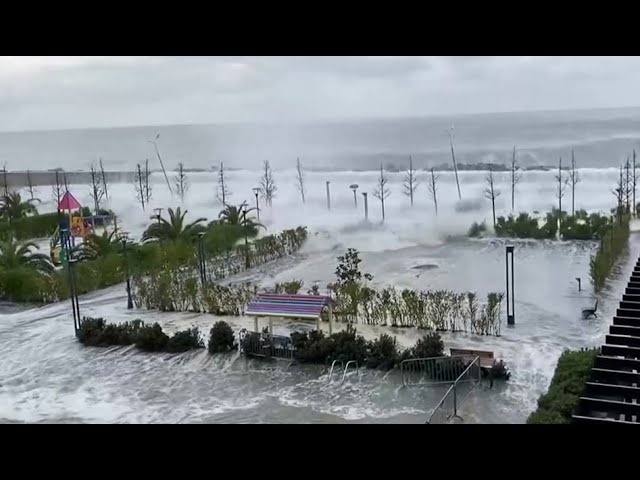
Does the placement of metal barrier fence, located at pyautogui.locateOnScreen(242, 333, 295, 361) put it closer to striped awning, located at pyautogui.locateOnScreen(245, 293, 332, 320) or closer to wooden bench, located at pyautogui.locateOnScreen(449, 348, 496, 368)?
striped awning, located at pyautogui.locateOnScreen(245, 293, 332, 320)

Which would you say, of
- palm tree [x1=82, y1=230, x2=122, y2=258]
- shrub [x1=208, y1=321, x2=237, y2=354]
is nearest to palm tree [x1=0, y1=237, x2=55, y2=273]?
palm tree [x1=82, y1=230, x2=122, y2=258]

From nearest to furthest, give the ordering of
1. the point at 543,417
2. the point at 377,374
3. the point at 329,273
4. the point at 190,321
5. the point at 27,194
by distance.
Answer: the point at 543,417, the point at 377,374, the point at 190,321, the point at 329,273, the point at 27,194

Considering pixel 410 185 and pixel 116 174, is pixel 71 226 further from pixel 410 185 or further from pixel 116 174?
pixel 116 174

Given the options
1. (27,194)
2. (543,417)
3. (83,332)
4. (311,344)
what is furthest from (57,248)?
(27,194)

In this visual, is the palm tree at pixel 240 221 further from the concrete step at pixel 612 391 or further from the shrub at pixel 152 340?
the concrete step at pixel 612 391
